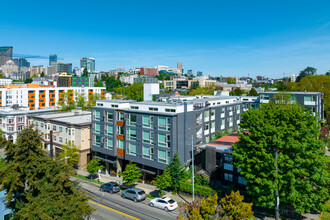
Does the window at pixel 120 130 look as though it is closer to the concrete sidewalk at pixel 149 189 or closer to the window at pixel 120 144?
the window at pixel 120 144

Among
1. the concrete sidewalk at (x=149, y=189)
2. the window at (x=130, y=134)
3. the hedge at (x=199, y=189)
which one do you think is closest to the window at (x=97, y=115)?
the window at (x=130, y=134)

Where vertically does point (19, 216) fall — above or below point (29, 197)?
below

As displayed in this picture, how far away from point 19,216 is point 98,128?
90.9 ft

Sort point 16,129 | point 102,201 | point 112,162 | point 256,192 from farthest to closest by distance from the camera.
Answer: point 16,129 → point 112,162 → point 102,201 → point 256,192

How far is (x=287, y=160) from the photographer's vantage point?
977 inches

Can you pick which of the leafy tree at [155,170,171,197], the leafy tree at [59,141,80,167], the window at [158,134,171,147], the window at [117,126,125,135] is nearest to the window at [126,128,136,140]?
the window at [117,126,125,135]

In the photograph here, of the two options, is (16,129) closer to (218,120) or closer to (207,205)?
(218,120)

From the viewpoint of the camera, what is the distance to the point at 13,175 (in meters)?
19.5

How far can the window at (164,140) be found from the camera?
120 ft

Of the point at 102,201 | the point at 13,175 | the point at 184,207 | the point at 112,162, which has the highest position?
the point at 13,175

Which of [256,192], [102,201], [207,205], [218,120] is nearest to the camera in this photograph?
[207,205]

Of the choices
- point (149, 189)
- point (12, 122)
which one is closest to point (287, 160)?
point (149, 189)

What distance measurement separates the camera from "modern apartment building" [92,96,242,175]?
3690 cm

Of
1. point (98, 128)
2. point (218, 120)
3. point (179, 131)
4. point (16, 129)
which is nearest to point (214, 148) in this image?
point (179, 131)
